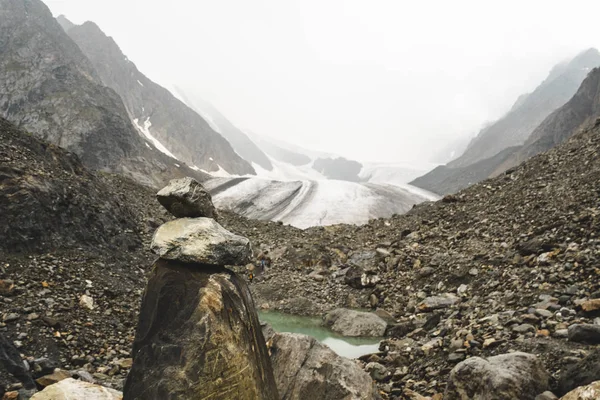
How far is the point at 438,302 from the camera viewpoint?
14.4 m

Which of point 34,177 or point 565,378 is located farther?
point 34,177

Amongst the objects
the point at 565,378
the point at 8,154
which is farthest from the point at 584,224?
the point at 8,154

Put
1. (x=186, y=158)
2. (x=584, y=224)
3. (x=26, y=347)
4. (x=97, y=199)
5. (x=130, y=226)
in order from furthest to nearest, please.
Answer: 1. (x=186, y=158)
2. (x=130, y=226)
3. (x=97, y=199)
4. (x=584, y=224)
5. (x=26, y=347)

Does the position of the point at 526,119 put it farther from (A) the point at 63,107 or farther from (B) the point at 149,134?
(A) the point at 63,107

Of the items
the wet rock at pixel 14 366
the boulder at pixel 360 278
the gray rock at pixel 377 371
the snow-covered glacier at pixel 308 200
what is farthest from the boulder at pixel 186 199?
the snow-covered glacier at pixel 308 200

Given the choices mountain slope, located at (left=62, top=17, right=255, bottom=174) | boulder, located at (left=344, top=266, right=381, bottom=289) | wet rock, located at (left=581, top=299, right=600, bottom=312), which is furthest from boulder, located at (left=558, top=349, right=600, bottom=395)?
mountain slope, located at (left=62, top=17, right=255, bottom=174)

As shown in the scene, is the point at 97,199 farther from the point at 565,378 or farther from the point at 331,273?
the point at 565,378

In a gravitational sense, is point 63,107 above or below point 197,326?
above

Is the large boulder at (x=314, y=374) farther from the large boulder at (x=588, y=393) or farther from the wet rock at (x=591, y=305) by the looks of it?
the wet rock at (x=591, y=305)

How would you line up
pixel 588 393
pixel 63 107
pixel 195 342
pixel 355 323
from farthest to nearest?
pixel 63 107, pixel 355 323, pixel 195 342, pixel 588 393

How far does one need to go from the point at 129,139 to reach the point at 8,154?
7250 cm

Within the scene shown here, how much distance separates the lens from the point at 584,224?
1316 cm

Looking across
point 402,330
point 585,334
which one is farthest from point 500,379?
point 402,330

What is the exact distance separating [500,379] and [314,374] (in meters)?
3.22
